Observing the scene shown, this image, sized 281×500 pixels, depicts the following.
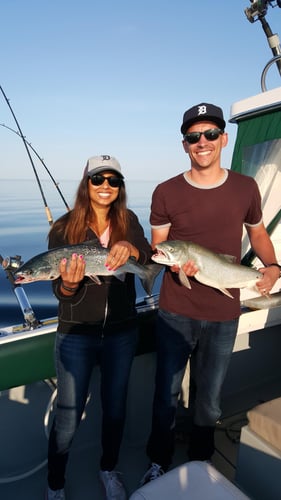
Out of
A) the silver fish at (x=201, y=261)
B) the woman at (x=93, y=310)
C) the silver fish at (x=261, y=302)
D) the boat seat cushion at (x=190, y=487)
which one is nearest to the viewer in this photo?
the boat seat cushion at (x=190, y=487)

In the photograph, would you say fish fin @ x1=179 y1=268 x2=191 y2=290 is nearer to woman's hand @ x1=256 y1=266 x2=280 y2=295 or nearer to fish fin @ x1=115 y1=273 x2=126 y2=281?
fish fin @ x1=115 y1=273 x2=126 y2=281

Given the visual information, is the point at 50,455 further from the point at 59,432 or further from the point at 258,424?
the point at 258,424

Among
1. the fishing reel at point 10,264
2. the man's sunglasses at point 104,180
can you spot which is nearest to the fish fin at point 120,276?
the man's sunglasses at point 104,180

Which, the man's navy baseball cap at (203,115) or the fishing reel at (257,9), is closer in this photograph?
the man's navy baseball cap at (203,115)

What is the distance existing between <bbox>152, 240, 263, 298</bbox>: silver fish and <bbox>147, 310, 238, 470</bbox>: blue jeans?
29 centimetres

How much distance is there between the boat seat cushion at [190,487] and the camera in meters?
1.55

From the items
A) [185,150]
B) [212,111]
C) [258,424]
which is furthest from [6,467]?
[212,111]

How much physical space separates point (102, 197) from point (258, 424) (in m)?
1.76

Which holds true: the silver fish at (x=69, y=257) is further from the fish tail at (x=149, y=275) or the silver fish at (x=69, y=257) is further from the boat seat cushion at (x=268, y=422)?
the boat seat cushion at (x=268, y=422)

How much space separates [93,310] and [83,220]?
607 mm

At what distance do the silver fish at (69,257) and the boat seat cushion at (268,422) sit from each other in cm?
119

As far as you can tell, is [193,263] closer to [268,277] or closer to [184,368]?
[268,277]

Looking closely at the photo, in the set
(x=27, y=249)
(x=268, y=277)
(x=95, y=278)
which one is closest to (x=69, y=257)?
(x=95, y=278)

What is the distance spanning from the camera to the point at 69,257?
7.47ft
